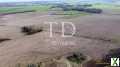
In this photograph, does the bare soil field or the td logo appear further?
the bare soil field

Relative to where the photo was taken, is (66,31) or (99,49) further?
(66,31)

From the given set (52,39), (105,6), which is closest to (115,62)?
(52,39)

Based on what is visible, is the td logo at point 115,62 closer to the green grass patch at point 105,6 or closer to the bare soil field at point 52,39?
the bare soil field at point 52,39

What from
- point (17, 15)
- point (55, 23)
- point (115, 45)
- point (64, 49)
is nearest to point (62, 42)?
point (64, 49)

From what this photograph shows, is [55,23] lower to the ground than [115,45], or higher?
higher

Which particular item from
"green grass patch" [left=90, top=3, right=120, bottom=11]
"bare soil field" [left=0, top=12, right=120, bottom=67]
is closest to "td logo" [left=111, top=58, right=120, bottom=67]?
"bare soil field" [left=0, top=12, right=120, bottom=67]

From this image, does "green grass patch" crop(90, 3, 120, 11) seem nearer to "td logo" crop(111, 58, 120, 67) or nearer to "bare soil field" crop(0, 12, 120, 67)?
"bare soil field" crop(0, 12, 120, 67)

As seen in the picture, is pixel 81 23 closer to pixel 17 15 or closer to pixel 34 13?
pixel 34 13

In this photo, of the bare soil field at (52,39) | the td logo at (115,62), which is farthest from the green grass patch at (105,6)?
the td logo at (115,62)
